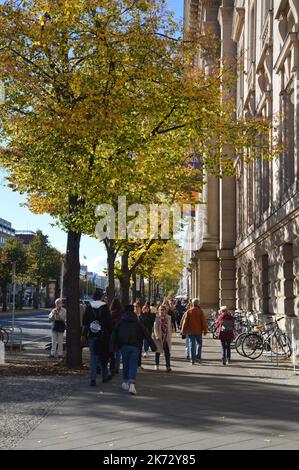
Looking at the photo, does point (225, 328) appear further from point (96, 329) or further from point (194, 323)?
point (96, 329)

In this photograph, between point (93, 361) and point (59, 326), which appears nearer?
point (93, 361)

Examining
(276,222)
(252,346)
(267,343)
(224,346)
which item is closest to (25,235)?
(276,222)

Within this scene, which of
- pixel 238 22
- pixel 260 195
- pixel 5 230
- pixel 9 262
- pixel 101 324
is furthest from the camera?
pixel 5 230

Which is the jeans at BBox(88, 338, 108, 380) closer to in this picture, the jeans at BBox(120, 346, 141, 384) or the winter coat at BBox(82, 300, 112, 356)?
the winter coat at BBox(82, 300, 112, 356)

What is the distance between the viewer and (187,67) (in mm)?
16812

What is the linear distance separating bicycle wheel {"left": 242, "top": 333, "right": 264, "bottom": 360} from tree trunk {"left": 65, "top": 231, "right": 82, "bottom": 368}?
6050 mm

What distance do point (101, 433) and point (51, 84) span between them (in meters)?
10.0

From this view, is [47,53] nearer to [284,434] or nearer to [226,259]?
[284,434]

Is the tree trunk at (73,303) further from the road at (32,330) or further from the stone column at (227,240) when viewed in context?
the stone column at (227,240)

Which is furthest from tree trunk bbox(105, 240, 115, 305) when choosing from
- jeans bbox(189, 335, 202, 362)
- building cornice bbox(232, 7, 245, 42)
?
building cornice bbox(232, 7, 245, 42)

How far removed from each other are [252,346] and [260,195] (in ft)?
29.4

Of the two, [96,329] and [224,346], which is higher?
[96,329]

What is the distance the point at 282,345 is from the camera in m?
18.9
